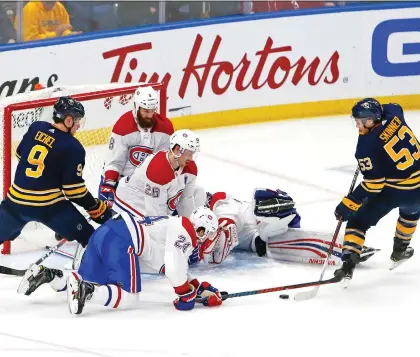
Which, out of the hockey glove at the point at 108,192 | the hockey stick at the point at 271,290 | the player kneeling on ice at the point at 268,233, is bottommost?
the hockey stick at the point at 271,290

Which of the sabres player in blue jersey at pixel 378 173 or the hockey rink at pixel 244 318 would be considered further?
the sabres player in blue jersey at pixel 378 173

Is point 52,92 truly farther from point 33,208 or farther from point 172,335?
point 172,335

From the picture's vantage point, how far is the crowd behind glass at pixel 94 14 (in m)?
8.35

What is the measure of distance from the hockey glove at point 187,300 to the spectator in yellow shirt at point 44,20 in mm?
3619

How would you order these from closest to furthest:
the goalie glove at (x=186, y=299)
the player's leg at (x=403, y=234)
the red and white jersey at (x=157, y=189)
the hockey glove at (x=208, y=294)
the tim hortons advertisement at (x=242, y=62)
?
the goalie glove at (x=186, y=299) → the hockey glove at (x=208, y=294) → the red and white jersey at (x=157, y=189) → the player's leg at (x=403, y=234) → the tim hortons advertisement at (x=242, y=62)

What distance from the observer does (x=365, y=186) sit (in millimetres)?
5719

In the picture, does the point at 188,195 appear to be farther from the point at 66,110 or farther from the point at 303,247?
the point at 66,110

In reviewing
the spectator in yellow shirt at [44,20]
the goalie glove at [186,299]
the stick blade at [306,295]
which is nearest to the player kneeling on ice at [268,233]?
the stick blade at [306,295]

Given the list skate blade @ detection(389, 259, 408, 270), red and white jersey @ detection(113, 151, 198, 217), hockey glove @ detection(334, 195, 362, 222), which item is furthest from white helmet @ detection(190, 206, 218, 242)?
→ skate blade @ detection(389, 259, 408, 270)

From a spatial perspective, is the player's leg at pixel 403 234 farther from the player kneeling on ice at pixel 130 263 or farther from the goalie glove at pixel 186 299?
the goalie glove at pixel 186 299

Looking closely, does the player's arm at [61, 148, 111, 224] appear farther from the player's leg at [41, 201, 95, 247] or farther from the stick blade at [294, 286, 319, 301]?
the stick blade at [294, 286, 319, 301]

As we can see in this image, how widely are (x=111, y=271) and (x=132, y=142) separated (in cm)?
124

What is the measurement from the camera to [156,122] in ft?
21.1

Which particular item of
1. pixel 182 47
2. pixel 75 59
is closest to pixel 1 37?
pixel 75 59
